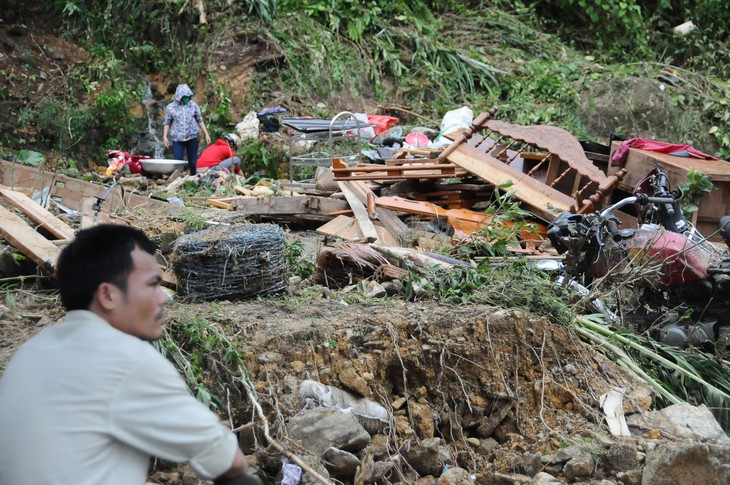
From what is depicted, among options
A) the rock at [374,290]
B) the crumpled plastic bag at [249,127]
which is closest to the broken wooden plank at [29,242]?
the rock at [374,290]

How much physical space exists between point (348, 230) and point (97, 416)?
6837 millimetres

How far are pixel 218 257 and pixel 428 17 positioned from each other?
13068 millimetres

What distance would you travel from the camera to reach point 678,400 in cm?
576

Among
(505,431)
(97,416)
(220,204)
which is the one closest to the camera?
(97,416)

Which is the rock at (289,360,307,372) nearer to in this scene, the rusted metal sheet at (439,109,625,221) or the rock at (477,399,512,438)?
the rock at (477,399,512,438)

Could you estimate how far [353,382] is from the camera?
5047mm

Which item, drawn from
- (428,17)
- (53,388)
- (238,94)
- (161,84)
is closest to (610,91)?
(428,17)

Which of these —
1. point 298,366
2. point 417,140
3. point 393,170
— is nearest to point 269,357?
point 298,366

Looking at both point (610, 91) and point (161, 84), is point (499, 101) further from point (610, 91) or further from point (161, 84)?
point (161, 84)

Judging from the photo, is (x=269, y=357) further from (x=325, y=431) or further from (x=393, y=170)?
(x=393, y=170)

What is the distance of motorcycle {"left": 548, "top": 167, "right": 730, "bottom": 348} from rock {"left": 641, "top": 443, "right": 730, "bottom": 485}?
170 centimetres

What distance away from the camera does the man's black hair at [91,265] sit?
2340 millimetres

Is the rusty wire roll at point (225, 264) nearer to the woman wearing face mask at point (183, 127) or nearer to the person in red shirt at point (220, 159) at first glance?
the person in red shirt at point (220, 159)

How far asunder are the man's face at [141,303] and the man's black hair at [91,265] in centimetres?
2
